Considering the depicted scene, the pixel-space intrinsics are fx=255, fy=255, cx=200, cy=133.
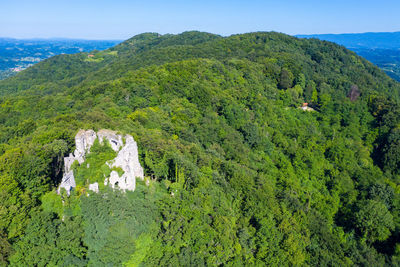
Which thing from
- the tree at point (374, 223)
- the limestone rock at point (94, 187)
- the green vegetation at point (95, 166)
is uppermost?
the green vegetation at point (95, 166)

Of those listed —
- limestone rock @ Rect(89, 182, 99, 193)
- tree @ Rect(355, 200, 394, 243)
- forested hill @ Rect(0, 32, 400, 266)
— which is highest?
limestone rock @ Rect(89, 182, 99, 193)

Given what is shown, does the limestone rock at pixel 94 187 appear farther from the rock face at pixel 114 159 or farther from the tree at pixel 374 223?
the tree at pixel 374 223

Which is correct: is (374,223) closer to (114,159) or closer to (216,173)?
(216,173)

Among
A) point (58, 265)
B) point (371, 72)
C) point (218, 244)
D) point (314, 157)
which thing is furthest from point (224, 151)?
point (371, 72)

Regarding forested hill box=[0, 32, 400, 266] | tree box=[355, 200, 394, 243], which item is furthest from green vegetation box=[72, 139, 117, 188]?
tree box=[355, 200, 394, 243]

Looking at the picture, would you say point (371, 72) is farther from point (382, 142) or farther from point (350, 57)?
point (382, 142)

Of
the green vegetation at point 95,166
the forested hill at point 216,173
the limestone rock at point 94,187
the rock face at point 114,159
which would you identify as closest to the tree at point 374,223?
the forested hill at point 216,173

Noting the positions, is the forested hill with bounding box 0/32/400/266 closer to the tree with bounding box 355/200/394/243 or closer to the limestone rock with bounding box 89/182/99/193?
the tree with bounding box 355/200/394/243

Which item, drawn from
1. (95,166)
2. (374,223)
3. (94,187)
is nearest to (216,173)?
(95,166)
